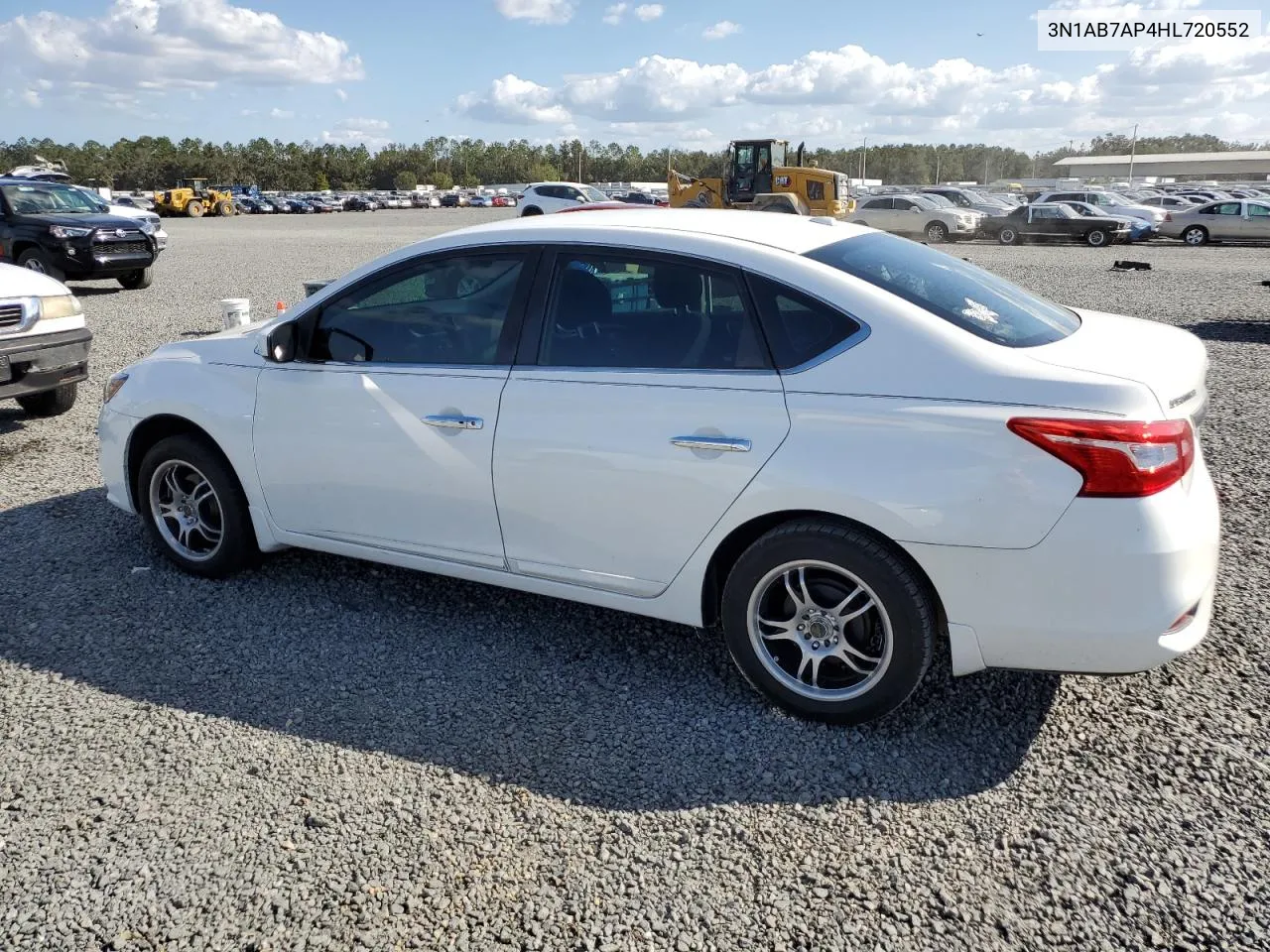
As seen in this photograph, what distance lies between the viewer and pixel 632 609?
3.69 metres

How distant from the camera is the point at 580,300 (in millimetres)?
3742

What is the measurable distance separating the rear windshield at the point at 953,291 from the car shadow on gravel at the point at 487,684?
4.36 feet

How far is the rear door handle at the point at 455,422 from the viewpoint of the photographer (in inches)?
148

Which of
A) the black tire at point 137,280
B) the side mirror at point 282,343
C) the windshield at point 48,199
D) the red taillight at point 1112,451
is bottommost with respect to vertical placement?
the black tire at point 137,280

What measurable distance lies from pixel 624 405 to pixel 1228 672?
2496 millimetres

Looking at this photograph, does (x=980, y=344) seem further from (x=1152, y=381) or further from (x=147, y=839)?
(x=147, y=839)

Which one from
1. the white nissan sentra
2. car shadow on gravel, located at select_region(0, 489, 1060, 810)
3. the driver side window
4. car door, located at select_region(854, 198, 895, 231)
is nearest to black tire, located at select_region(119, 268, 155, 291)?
car shadow on gravel, located at select_region(0, 489, 1060, 810)

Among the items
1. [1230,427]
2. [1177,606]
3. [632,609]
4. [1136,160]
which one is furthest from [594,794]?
[1136,160]

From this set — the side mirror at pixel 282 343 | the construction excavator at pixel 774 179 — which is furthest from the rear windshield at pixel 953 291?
the construction excavator at pixel 774 179

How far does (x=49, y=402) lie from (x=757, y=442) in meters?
6.96

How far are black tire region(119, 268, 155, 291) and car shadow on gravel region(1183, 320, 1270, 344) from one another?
16376mm

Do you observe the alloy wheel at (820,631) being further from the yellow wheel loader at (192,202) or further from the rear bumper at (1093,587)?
the yellow wheel loader at (192,202)

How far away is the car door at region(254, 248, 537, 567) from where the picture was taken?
3.83 m

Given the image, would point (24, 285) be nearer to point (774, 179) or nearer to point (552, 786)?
point (552, 786)
